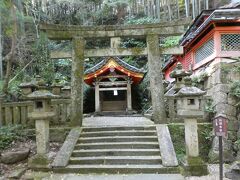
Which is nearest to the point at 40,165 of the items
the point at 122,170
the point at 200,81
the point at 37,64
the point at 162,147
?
the point at 122,170

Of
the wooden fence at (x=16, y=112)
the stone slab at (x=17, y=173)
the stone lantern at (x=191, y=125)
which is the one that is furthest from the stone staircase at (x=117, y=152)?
the wooden fence at (x=16, y=112)

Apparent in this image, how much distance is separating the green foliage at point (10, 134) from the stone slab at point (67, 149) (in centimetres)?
154

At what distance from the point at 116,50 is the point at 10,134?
4258 millimetres

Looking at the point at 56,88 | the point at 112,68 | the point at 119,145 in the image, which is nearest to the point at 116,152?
the point at 119,145

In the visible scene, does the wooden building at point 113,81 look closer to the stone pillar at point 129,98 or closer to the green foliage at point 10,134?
the stone pillar at point 129,98

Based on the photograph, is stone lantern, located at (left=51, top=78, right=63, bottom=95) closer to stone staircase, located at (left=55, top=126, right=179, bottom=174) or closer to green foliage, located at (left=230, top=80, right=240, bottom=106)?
stone staircase, located at (left=55, top=126, right=179, bottom=174)

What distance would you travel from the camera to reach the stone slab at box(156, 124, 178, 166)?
7.45 m

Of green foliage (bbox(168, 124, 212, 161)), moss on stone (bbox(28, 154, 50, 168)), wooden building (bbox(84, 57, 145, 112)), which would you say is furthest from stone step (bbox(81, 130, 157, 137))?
wooden building (bbox(84, 57, 145, 112))

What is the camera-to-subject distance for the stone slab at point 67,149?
7.59m

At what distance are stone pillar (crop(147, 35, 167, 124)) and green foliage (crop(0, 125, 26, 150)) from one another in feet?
14.1

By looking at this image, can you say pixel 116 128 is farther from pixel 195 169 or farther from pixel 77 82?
pixel 195 169

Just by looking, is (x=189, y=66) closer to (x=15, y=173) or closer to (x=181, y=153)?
(x=181, y=153)

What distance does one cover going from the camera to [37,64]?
18891 millimetres

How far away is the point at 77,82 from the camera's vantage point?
949cm
